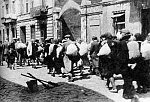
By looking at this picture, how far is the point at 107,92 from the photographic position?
7.05 meters

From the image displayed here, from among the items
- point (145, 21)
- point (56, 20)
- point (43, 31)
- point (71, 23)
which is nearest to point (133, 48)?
point (145, 21)

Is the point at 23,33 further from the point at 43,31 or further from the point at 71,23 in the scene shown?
the point at 71,23

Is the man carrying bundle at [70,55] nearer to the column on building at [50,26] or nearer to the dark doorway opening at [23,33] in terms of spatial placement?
the column on building at [50,26]

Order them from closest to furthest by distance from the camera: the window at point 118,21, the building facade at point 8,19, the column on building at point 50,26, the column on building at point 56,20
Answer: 1. the window at point 118,21
2. the column on building at point 56,20
3. the column on building at point 50,26
4. the building facade at point 8,19

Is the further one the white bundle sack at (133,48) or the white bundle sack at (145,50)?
the white bundle sack at (145,50)

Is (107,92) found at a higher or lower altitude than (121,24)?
lower

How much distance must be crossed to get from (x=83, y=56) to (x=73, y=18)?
8526 mm

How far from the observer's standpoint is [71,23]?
18.6 metres

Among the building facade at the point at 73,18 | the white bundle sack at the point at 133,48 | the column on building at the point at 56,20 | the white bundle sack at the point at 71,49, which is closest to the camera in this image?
the white bundle sack at the point at 133,48

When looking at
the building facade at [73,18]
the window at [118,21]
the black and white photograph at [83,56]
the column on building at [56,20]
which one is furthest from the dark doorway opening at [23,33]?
the window at [118,21]

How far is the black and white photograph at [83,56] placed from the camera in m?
6.50

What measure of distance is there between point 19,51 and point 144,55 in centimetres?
823

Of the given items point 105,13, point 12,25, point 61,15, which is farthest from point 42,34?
point 105,13

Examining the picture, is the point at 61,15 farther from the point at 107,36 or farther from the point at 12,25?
the point at 107,36
